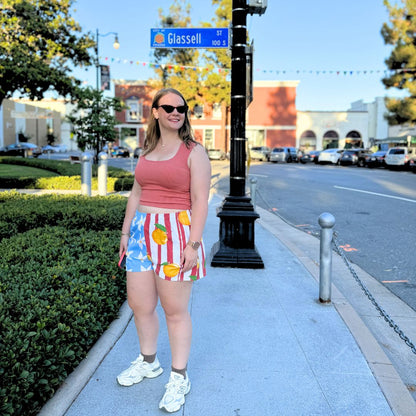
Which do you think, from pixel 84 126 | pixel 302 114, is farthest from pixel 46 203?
pixel 302 114

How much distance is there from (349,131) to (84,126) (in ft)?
136

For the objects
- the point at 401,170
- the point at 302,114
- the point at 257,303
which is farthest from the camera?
the point at 302,114

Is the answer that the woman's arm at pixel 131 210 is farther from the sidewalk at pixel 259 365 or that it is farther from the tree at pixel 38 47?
the tree at pixel 38 47

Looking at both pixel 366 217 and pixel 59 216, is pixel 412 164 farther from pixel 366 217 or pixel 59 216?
pixel 59 216

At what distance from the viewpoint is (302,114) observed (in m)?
50.3

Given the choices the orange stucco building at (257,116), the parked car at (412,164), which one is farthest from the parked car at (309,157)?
the orange stucco building at (257,116)

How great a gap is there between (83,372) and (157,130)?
1637 mm

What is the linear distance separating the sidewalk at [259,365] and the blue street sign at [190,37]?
363 centimetres

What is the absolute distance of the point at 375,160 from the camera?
30.8 metres

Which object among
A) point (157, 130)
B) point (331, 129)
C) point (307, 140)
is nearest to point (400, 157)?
point (331, 129)

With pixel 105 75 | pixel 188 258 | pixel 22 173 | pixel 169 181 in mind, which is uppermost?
pixel 105 75

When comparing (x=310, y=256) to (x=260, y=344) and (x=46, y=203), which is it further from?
(x=46, y=203)

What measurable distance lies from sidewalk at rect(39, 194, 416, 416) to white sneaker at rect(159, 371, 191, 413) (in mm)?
71

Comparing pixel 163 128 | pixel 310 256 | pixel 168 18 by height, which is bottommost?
pixel 310 256
